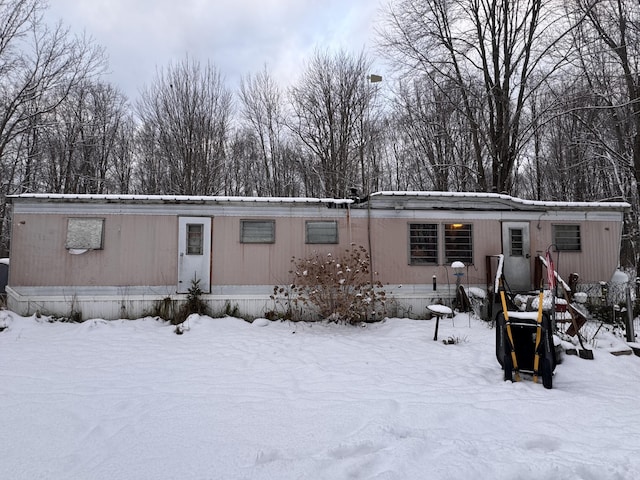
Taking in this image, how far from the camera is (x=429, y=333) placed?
648cm

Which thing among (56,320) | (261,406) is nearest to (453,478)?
(261,406)

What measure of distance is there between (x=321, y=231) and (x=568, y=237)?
5.83 m

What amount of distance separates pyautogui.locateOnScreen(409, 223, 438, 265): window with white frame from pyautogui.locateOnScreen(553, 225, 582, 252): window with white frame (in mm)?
2858

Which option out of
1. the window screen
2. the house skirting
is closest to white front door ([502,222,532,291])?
the house skirting

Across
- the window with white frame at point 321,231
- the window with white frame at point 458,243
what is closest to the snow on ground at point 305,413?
the window with white frame at point 458,243

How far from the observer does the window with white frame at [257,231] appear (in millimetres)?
7715

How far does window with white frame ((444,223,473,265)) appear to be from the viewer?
801cm

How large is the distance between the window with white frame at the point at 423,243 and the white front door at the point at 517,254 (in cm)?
162

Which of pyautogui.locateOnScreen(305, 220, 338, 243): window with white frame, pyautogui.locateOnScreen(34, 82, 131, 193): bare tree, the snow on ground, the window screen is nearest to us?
the snow on ground

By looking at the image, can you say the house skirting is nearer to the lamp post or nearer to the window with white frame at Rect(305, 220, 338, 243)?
the lamp post

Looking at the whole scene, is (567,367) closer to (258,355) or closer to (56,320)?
(258,355)

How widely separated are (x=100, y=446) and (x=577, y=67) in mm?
15959

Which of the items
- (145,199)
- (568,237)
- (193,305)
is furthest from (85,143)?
(568,237)

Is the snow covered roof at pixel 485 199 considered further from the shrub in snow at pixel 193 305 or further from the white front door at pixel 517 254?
the shrub in snow at pixel 193 305
